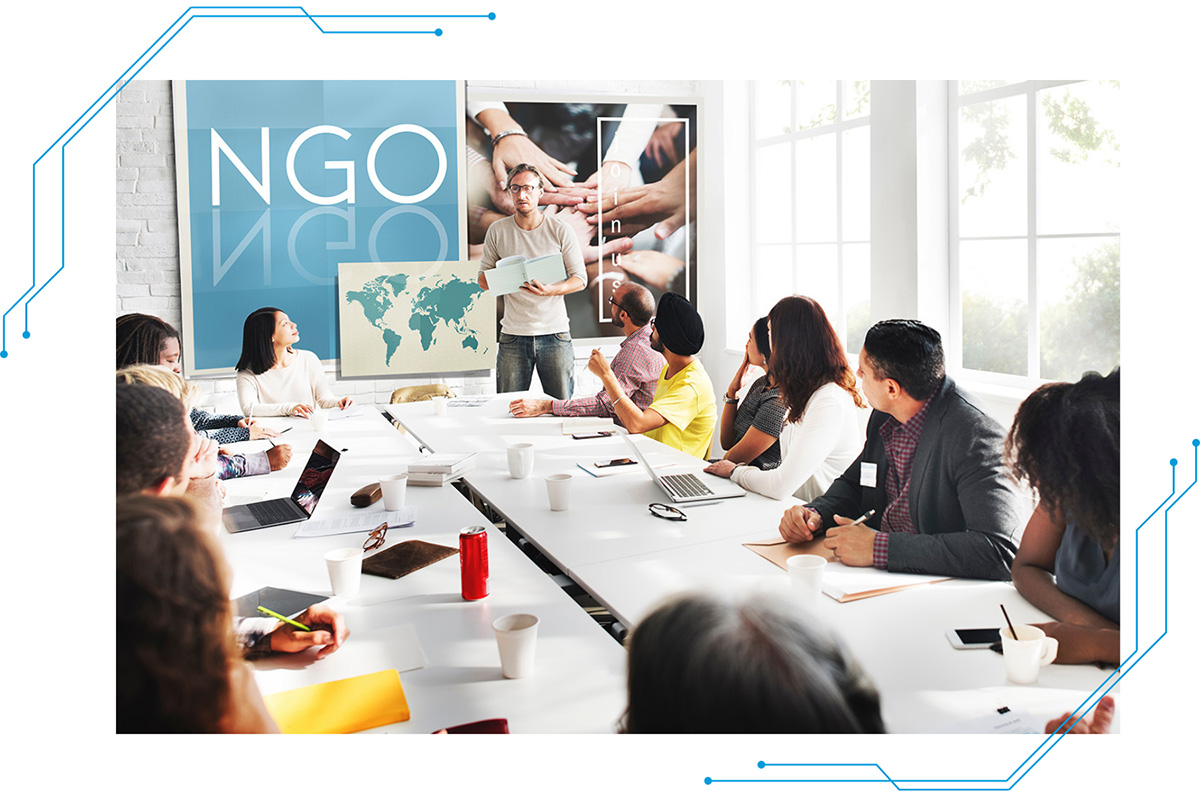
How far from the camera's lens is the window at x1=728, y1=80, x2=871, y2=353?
479cm

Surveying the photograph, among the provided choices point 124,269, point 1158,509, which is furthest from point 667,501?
point 124,269

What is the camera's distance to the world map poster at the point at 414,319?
5.58m

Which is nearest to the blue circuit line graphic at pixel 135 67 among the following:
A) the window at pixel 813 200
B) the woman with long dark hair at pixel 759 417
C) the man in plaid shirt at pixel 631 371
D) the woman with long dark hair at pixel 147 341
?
the woman with long dark hair at pixel 147 341

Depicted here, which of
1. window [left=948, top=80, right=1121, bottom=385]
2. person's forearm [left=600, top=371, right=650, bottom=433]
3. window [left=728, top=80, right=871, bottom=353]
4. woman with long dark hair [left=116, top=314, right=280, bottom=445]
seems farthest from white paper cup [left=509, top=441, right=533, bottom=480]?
window [left=728, top=80, right=871, bottom=353]

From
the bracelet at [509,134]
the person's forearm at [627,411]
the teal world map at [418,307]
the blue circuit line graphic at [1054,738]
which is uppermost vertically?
the bracelet at [509,134]

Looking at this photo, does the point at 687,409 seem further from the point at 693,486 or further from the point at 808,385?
the point at 693,486

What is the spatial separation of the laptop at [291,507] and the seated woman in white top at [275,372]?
1.57 m

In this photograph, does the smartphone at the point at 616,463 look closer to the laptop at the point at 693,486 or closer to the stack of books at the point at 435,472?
the laptop at the point at 693,486

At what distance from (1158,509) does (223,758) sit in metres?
1.64

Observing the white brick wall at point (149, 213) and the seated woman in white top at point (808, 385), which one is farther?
the white brick wall at point (149, 213)

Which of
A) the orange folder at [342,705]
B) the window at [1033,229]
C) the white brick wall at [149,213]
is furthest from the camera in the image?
the white brick wall at [149,213]

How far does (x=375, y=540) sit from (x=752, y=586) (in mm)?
977

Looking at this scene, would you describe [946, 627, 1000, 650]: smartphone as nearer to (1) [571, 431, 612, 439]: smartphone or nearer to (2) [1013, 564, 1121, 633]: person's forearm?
(2) [1013, 564, 1121, 633]: person's forearm

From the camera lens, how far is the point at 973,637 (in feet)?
5.13
